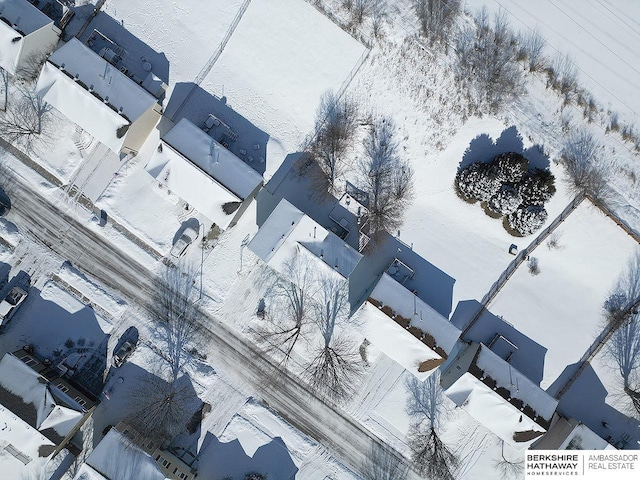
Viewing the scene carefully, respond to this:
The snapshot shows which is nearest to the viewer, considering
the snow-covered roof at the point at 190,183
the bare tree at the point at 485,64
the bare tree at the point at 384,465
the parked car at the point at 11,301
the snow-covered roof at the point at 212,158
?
the snow-covered roof at the point at 190,183

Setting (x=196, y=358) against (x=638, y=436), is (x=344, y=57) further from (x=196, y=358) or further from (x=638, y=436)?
(x=638, y=436)

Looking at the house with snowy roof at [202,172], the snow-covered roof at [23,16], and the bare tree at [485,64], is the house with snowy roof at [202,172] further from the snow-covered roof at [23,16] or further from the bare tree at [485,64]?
the bare tree at [485,64]

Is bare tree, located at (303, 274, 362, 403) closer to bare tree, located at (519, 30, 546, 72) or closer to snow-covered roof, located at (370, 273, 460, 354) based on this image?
snow-covered roof, located at (370, 273, 460, 354)

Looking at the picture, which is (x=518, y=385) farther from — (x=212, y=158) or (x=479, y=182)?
(x=212, y=158)

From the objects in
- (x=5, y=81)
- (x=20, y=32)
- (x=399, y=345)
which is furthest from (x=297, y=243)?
(x=5, y=81)

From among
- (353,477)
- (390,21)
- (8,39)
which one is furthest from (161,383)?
(390,21)

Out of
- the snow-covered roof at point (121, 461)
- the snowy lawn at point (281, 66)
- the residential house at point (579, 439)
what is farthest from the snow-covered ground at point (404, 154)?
the residential house at point (579, 439)
